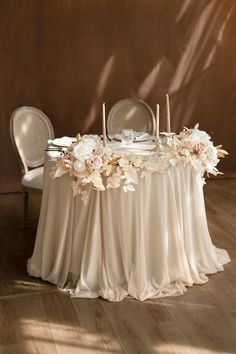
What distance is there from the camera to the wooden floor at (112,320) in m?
2.80

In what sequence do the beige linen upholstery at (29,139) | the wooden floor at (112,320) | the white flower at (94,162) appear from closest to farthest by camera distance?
the wooden floor at (112,320) → the white flower at (94,162) → the beige linen upholstery at (29,139)

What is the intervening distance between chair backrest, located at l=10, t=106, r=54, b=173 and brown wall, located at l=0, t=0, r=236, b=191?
850 mm

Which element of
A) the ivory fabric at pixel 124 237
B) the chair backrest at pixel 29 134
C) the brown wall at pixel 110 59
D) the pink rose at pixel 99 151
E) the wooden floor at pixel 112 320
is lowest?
the wooden floor at pixel 112 320

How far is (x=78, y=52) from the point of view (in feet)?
17.6

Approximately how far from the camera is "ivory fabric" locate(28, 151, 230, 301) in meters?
3.27

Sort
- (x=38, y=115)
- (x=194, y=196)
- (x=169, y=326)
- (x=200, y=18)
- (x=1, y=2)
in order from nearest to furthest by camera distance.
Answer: (x=169, y=326), (x=194, y=196), (x=38, y=115), (x=1, y=2), (x=200, y=18)

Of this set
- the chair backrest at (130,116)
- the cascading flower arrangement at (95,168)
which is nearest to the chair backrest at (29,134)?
the chair backrest at (130,116)

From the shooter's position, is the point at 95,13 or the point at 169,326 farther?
the point at 95,13

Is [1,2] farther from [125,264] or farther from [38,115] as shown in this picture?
[125,264]

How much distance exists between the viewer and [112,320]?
10.0 feet

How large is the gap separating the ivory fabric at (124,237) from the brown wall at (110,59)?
80.3 inches

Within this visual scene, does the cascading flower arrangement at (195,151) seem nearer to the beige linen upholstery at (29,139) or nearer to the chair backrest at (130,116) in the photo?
the beige linen upholstery at (29,139)

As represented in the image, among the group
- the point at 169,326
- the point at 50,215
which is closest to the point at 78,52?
the point at 50,215

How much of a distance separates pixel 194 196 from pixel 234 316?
0.80 m
